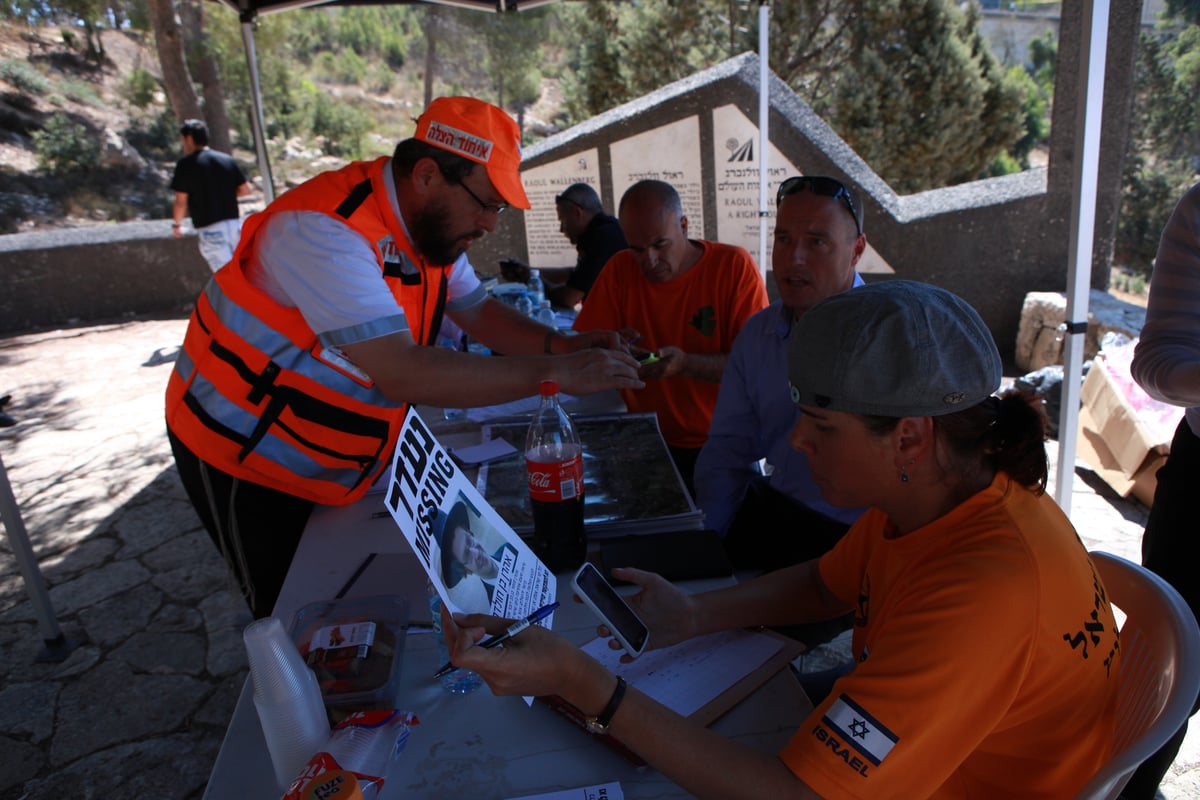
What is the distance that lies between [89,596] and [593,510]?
2904mm

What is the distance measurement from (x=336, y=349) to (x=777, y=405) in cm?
124

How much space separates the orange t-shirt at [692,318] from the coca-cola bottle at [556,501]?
4.21ft

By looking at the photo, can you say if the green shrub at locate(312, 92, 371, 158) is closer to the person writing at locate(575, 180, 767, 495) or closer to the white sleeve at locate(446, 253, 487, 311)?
the person writing at locate(575, 180, 767, 495)

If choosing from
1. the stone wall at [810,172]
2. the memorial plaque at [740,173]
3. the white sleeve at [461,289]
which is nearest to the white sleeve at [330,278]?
the white sleeve at [461,289]

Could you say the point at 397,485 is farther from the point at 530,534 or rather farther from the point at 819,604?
the point at 819,604

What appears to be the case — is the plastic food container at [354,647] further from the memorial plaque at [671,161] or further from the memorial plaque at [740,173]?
the memorial plaque at [671,161]

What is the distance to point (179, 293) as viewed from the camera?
8.73 m

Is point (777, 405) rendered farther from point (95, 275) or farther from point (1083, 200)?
point (95, 275)

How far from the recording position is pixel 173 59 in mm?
9945

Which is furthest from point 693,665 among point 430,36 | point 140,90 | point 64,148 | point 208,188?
point 140,90

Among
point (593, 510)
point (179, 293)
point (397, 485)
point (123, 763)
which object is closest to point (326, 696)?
point (397, 485)

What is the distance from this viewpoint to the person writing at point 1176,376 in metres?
1.73

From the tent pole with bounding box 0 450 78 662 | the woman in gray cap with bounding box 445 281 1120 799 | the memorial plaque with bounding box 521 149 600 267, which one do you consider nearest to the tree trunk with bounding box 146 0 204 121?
the memorial plaque with bounding box 521 149 600 267

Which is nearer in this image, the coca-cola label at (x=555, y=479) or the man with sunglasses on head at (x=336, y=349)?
the coca-cola label at (x=555, y=479)
